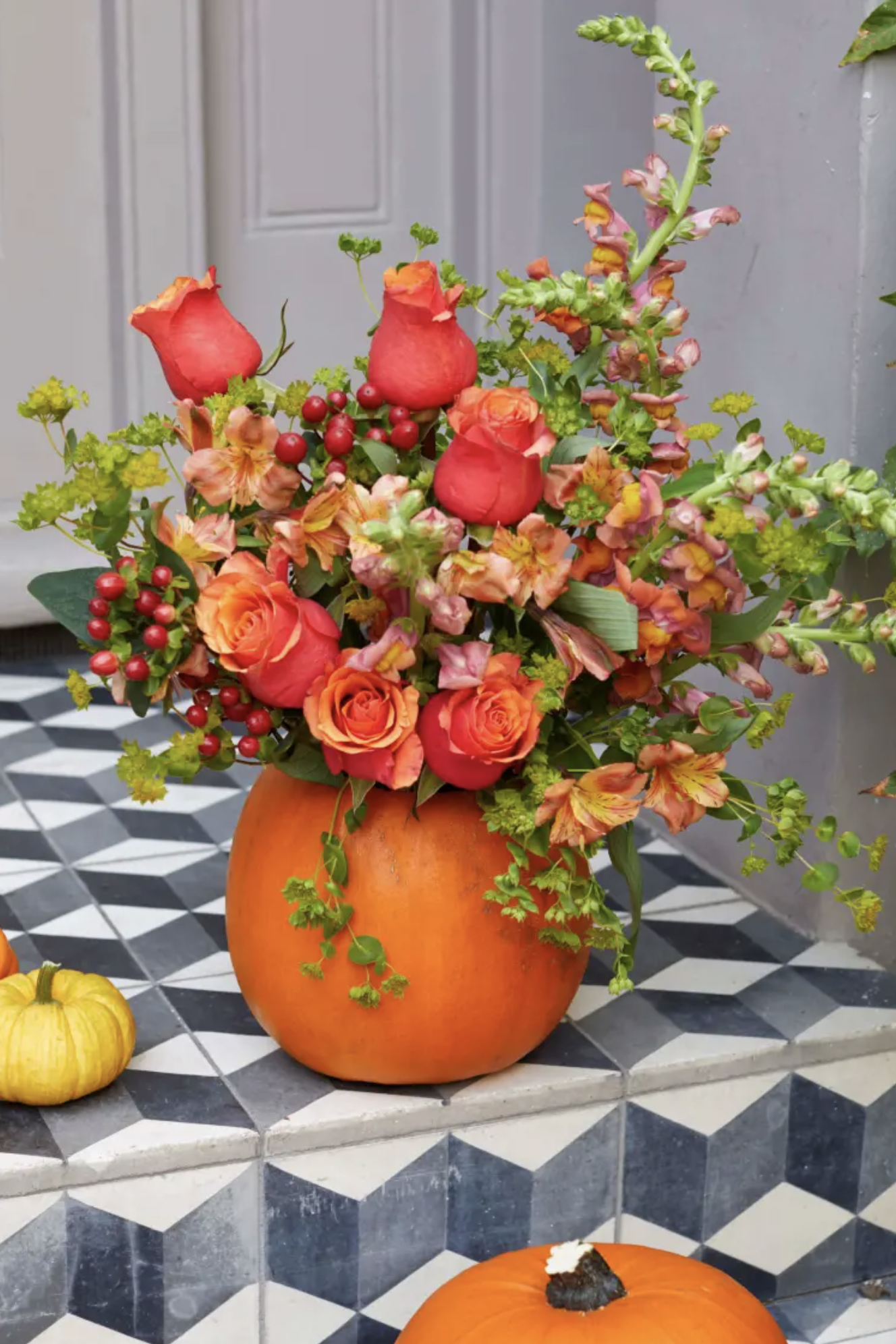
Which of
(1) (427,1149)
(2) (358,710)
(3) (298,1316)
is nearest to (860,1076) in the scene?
(1) (427,1149)

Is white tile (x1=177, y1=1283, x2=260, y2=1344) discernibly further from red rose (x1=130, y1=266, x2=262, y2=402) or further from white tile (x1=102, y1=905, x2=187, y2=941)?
red rose (x1=130, y1=266, x2=262, y2=402)

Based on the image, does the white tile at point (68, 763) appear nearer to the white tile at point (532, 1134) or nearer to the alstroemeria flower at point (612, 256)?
the white tile at point (532, 1134)

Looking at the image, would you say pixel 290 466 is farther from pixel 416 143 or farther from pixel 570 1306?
pixel 416 143

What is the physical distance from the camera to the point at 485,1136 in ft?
4.24

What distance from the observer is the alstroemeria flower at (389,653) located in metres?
Answer: 1.08

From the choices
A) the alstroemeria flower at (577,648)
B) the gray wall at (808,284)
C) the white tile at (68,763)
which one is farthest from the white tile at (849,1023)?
the white tile at (68,763)

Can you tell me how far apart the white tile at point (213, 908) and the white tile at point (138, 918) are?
0.01 metres

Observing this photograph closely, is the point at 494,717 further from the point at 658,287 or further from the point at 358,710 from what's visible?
the point at 658,287

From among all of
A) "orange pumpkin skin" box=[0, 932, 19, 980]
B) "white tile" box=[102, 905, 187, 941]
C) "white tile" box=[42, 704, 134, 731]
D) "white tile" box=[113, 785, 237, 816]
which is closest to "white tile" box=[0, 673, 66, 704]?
"white tile" box=[42, 704, 134, 731]

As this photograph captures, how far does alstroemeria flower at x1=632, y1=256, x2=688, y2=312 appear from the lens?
1.19m

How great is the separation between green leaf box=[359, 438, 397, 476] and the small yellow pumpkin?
41 cm

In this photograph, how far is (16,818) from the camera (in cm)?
186

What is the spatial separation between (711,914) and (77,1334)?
692mm

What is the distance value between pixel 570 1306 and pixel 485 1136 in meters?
0.20
